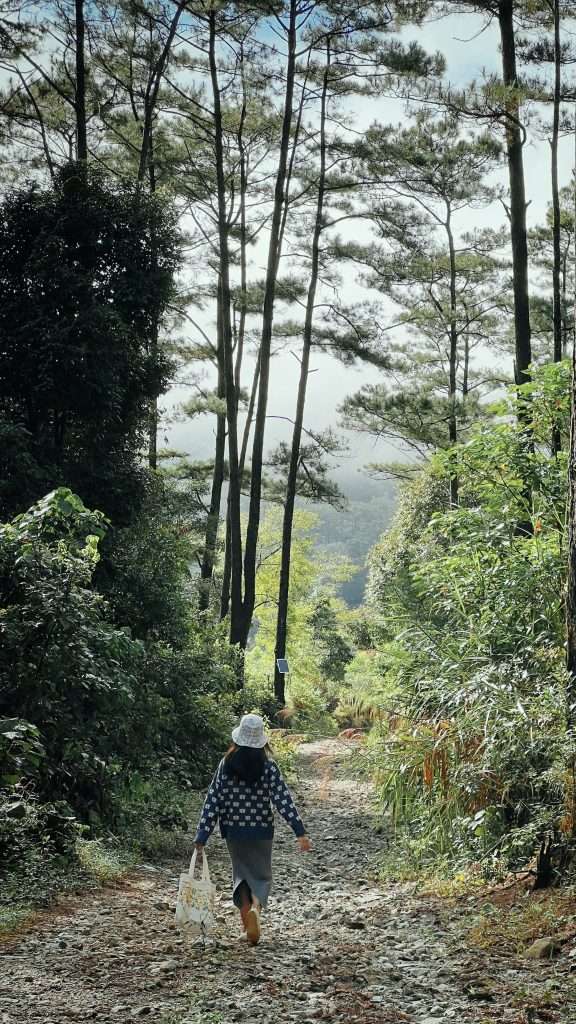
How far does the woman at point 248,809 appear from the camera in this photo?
545 cm

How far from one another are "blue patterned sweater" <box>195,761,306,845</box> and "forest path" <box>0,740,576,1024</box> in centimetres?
62

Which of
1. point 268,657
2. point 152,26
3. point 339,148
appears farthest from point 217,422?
point 268,657

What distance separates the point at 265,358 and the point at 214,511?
429 centimetres

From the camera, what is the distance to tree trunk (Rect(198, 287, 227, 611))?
68.6 ft

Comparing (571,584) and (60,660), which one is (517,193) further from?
(60,660)

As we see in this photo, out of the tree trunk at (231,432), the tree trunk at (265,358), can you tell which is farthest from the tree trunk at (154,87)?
the tree trunk at (265,358)

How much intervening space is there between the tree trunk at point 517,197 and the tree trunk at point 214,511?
32.1ft

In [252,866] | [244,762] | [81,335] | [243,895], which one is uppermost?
[81,335]

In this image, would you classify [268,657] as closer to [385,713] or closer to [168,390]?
[168,390]

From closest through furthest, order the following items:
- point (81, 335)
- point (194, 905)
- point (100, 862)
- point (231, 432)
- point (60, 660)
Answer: point (194, 905) < point (100, 862) < point (60, 660) < point (81, 335) < point (231, 432)

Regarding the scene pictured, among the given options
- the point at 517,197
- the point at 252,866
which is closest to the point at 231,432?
the point at 517,197

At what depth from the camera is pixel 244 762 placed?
546 cm

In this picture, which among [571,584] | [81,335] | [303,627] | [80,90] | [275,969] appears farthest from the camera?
[303,627]

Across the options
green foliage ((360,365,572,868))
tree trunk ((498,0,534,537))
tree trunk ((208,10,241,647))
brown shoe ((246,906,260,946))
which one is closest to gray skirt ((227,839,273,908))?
brown shoe ((246,906,260,946))
